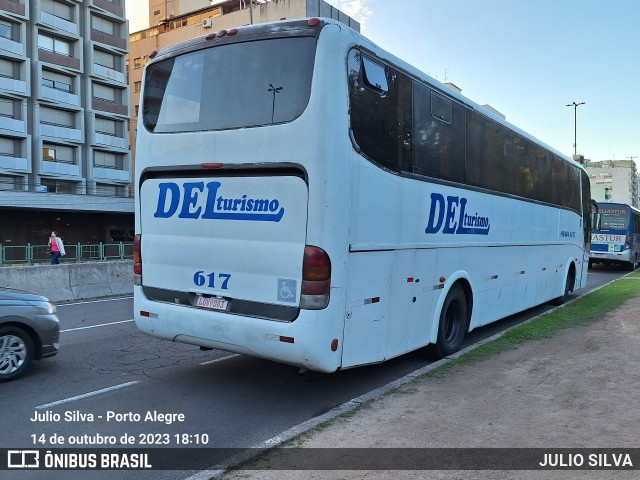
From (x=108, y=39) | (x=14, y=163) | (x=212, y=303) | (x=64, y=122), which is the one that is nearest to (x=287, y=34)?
(x=212, y=303)

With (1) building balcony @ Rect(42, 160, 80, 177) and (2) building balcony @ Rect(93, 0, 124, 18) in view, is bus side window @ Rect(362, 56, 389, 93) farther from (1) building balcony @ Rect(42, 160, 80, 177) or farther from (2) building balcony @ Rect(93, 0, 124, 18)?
(2) building balcony @ Rect(93, 0, 124, 18)

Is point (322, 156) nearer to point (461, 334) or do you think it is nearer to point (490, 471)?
point (490, 471)

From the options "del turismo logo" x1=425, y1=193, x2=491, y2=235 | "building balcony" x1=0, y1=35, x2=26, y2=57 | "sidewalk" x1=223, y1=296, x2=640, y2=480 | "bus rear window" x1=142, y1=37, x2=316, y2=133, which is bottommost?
"sidewalk" x1=223, y1=296, x2=640, y2=480

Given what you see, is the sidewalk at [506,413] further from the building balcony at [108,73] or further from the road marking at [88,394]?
the building balcony at [108,73]

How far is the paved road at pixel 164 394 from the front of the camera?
16.4 feet

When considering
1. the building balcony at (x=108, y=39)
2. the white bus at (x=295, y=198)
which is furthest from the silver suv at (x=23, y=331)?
the building balcony at (x=108, y=39)

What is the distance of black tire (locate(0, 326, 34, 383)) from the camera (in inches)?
255

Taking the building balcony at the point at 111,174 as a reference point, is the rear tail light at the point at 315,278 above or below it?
below

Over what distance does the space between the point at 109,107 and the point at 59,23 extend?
7.84m

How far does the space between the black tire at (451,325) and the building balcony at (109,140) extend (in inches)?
1821

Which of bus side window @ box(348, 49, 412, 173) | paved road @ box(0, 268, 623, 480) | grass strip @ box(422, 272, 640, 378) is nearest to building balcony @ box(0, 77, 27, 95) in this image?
paved road @ box(0, 268, 623, 480)

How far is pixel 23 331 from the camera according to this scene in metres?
6.68

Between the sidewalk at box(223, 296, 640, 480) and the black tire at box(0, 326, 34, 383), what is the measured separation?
13.1ft

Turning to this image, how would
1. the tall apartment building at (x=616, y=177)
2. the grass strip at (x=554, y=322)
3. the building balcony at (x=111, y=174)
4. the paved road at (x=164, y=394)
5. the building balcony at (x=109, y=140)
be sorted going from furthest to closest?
the tall apartment building at (x=616, y=177)
the building balcony at (x=111, y=174)
the building balcony at (x=109, y=140)
the grass strip at (x=554, y=322)
the paved road at (x=164, y=394)
